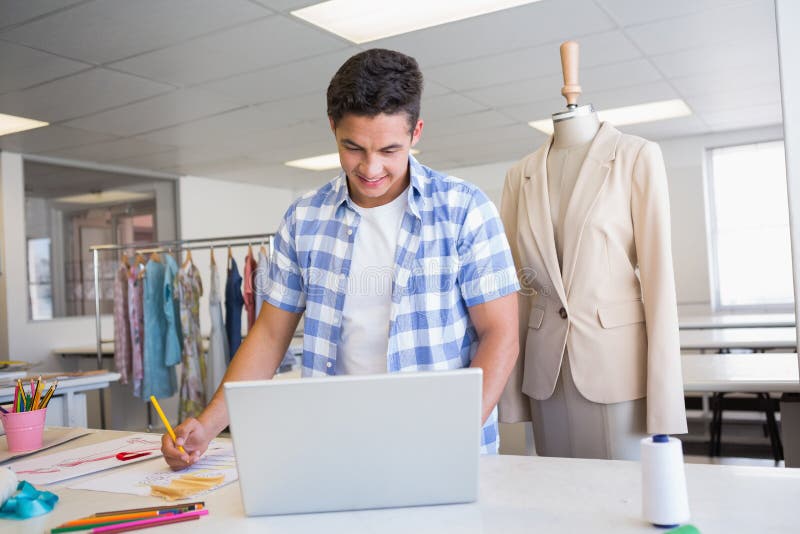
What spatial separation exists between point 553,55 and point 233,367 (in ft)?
10.8

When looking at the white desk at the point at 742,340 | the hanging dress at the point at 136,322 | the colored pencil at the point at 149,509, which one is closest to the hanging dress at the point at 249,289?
the hanging dress at the point at 136,322

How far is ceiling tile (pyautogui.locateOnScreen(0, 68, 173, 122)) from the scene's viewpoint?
4152mm

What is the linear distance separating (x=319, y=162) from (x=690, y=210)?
12.3 ft

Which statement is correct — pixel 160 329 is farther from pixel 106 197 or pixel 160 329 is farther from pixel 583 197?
pixel 583 197

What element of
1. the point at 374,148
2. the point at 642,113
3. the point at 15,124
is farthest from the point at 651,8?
the point at 15,124

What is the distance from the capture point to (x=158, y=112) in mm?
4977

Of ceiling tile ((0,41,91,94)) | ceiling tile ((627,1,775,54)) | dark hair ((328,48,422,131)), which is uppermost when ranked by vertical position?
ceiling tile ((627,1,775,54))

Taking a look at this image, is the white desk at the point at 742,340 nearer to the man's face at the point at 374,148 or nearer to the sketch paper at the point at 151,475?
the man's face at the point at 374,148

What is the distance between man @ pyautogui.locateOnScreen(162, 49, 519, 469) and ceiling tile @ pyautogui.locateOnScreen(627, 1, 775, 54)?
110 inches

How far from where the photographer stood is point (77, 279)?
6719mm

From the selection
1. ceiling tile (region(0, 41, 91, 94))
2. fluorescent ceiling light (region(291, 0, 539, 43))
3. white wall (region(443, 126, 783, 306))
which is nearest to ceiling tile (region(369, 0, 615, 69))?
fluorescent ceiling light (region(291, 0, 539, 43))

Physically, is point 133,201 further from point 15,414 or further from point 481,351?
point 481,351

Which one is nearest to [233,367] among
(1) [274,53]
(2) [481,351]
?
(2) [481,351]

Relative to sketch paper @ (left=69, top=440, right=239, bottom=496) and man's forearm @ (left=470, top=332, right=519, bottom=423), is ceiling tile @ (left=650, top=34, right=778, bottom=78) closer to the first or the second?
man's forearm @ (left=470, top=332, right=519, bottom=423)
